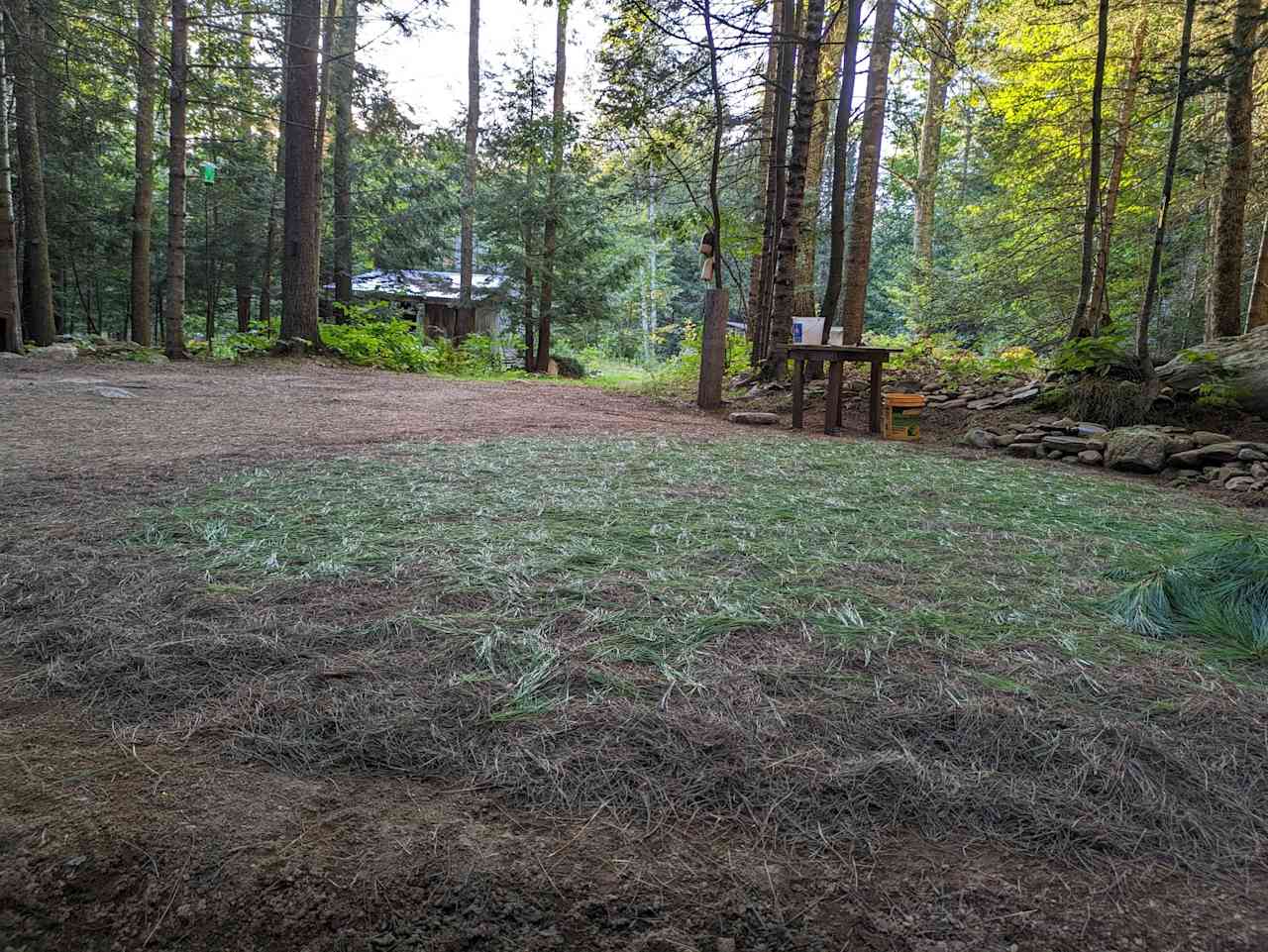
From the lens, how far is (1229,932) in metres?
0.88

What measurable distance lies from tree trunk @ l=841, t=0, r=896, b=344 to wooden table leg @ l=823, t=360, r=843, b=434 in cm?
239

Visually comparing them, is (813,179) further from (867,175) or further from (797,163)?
(797,163)

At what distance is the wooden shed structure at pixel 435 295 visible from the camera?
52.9 feet

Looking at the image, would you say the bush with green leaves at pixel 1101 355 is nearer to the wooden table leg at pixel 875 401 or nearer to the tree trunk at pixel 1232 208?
the wooden table leg at pixel 875 401

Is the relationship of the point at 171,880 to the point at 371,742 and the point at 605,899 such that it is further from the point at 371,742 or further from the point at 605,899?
the point at 605,899

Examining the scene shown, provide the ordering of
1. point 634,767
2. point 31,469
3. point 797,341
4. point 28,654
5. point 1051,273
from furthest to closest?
1. point 1051,273
2. point 797,341
3. point 31,469
4. point 28,654
5. point 634,767

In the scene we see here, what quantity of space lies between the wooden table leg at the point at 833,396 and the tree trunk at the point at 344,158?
35.1ft

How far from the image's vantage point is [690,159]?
14.0 m

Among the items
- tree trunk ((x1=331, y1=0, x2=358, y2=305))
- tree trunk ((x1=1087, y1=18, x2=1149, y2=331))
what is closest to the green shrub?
tree trunk ((x1=331, y1=0, x2=358, y2=305))

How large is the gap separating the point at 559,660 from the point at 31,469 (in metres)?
2.84

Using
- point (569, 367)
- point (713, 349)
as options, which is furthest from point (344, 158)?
point (713, 349)

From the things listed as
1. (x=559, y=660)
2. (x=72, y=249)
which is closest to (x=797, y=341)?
(x=559, y=660)

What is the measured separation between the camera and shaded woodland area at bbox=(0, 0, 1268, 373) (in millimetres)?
7301

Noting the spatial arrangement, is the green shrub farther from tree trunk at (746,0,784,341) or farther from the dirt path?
the dirt path
